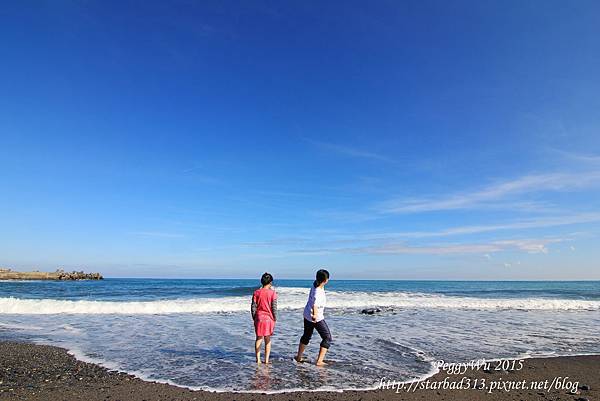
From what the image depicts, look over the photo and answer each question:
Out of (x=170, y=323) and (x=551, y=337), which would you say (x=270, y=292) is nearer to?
(x=170, y=323)

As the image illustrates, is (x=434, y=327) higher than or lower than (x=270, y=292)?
lower

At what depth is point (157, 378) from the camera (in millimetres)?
6793

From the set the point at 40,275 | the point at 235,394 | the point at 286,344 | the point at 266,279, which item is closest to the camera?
the point at 235,394

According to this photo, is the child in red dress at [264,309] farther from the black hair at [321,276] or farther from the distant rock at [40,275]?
the distant rock at [40,275]

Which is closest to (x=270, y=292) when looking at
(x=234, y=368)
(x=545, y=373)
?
(x=234, y=368)

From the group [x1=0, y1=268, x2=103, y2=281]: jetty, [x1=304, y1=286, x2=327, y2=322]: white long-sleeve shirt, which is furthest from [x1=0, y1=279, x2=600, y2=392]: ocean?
[x1=0, y1=268, x2=103, y2=281]: jetty

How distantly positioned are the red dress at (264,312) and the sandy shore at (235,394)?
1.82 m

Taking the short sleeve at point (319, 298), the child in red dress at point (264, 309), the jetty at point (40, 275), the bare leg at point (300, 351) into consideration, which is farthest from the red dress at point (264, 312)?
the jetty at point (40, 275)

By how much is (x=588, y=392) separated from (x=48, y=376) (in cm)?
923

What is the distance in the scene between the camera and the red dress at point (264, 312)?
7.67 meters

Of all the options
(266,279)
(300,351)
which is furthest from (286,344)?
(266,279)

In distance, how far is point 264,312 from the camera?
7.73m

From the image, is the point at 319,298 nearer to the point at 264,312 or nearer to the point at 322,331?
the point at 322,331

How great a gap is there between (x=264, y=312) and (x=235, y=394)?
1983 millimetres
